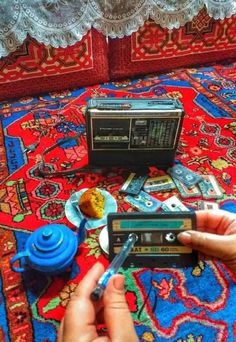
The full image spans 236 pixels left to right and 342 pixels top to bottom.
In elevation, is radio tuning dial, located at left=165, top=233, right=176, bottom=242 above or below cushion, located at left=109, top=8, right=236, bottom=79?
below

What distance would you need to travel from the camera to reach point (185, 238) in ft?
2.23

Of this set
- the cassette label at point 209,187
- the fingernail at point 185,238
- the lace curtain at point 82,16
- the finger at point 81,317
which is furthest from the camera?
the lace curtain at point 82,16

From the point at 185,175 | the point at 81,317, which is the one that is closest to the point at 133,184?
Result: the point at 185,175

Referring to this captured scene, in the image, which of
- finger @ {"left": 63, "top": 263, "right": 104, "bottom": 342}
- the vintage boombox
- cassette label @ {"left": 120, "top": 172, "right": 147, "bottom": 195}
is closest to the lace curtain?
the vintage boombox

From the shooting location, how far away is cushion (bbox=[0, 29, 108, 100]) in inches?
57.4

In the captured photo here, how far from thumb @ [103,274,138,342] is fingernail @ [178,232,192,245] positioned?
6.8 inches

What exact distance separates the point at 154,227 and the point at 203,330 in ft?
0.86

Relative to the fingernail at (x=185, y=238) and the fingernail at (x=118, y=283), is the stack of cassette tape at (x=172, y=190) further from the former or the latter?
the fingernail at (x=118, y=283)

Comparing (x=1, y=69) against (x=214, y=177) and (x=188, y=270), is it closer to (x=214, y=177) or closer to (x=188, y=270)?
(x=214, y=177)

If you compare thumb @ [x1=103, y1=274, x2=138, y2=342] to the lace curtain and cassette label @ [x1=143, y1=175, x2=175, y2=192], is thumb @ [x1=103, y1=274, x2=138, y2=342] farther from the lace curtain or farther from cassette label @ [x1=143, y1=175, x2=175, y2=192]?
the lace curtain

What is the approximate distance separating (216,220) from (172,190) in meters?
0.35

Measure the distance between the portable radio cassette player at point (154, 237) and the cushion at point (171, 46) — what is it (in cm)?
110

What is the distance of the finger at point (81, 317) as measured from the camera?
0.54 metres

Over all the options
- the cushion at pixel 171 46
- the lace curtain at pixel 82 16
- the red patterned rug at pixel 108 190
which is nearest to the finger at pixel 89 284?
the red patterned rug at pixel 108 190
